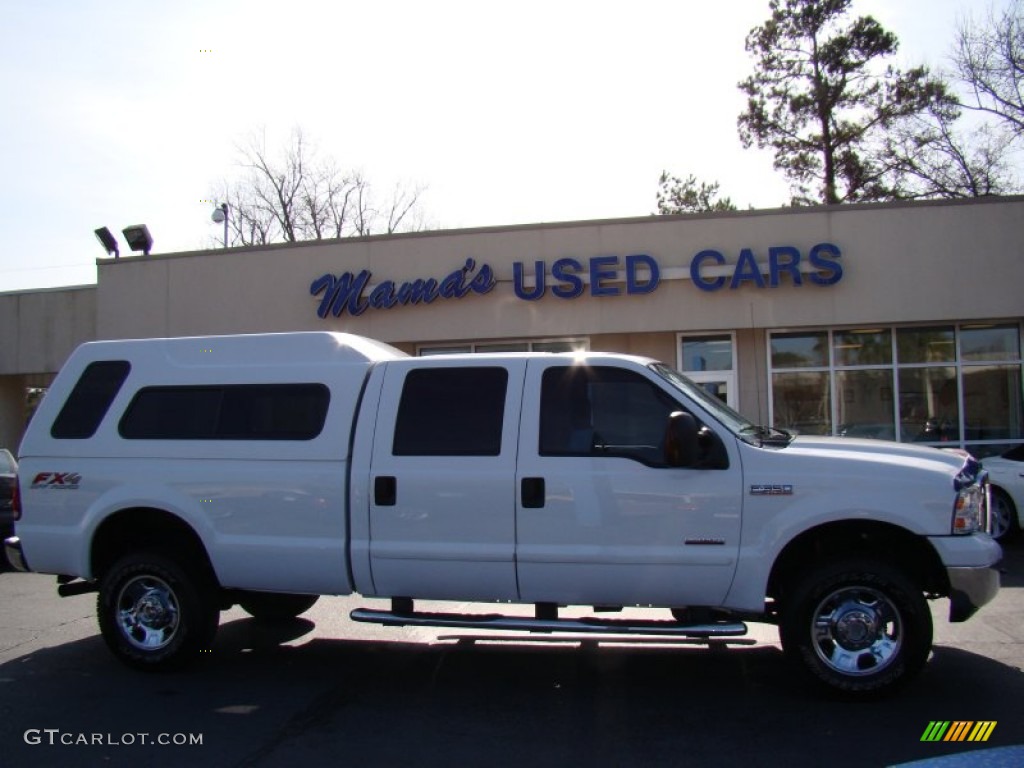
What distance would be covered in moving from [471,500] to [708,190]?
3468 centimetres

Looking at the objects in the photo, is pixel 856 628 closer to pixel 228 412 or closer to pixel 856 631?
pixel 856 631

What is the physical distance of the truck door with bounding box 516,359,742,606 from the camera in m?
5.33

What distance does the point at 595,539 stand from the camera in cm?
542

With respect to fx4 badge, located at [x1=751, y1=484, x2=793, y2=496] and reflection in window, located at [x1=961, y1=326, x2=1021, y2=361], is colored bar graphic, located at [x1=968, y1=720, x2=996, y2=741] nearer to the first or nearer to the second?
fx4 badge, located at [x1=751, y1=484, x2=793, y2=496]

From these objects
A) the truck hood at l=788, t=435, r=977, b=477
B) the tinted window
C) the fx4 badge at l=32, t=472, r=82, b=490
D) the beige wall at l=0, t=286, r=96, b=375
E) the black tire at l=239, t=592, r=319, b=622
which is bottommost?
the black tire at l=239, t=592, r=319, b=622

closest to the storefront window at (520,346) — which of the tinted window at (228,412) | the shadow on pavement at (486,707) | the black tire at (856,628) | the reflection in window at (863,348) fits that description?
the reflection in window at (863,348)

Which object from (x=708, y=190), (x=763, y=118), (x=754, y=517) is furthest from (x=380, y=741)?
(x=708, y=190)

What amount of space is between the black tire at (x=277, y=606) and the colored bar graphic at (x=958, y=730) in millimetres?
4517

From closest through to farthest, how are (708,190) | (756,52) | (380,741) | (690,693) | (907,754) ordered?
(907,754) → (380,741) → (690,693) → (756,52) → (708,190)

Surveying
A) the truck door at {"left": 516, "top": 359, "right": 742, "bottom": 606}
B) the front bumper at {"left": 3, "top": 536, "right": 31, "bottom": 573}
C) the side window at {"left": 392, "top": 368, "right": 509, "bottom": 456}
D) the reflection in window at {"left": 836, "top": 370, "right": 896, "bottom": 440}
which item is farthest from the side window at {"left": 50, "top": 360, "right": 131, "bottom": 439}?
the reflection in window at {"left": 836, "top": 370, "right": 896, "bottom": 440}

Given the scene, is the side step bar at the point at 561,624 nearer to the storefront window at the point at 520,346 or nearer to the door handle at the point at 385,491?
the door handle at the point at 385,491

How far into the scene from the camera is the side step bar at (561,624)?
525 cm

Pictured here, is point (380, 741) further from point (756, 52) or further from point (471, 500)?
point (756, 52)

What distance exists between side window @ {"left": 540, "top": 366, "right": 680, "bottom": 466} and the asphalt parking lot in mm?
1541
